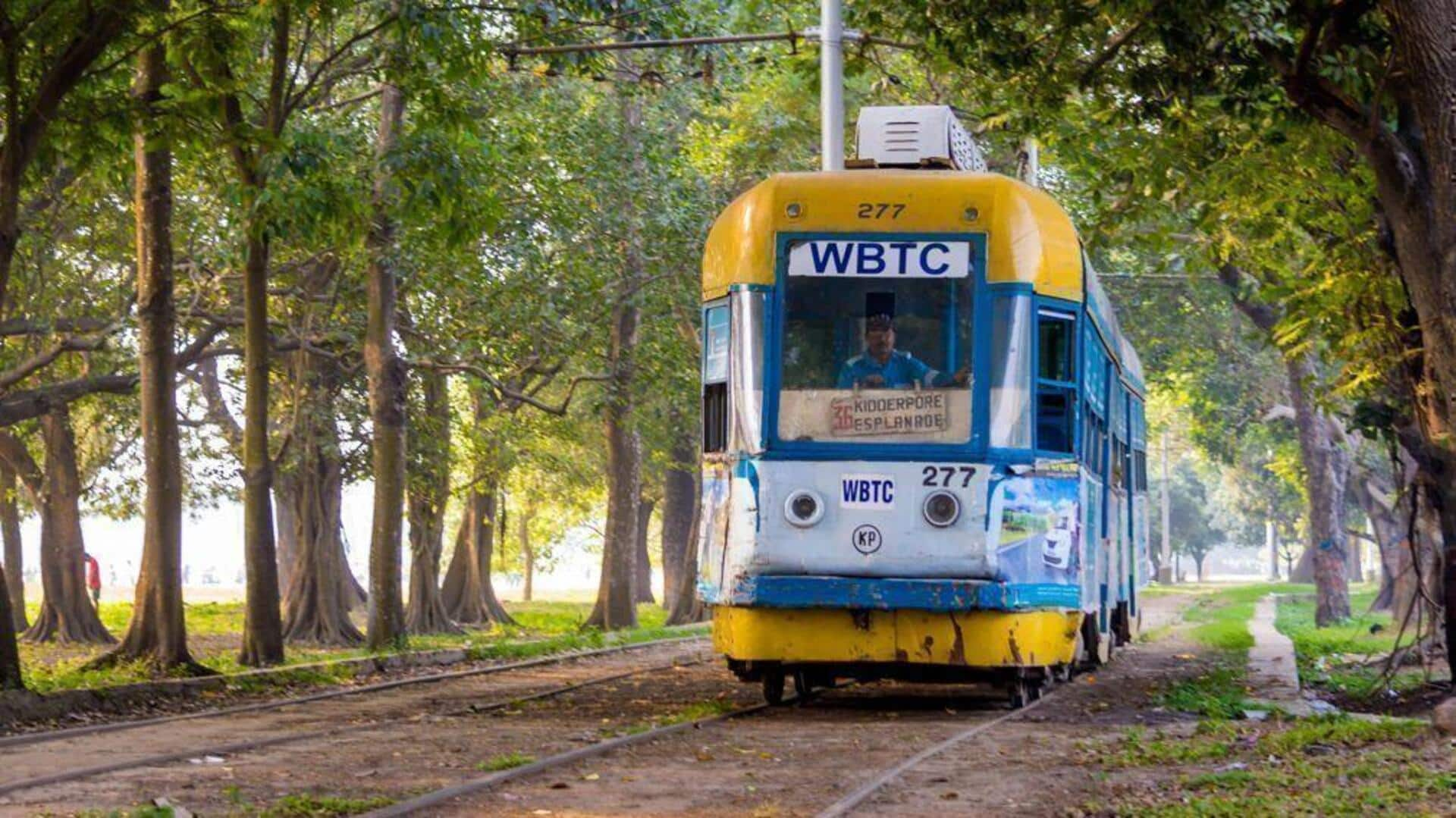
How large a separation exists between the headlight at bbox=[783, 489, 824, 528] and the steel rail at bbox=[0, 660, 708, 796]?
3.39 metres

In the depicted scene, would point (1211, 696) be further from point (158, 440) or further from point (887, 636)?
point (158, 440)

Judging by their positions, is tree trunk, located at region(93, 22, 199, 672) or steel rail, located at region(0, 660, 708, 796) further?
tree trunk, located at region(93, 22, 199, 672)

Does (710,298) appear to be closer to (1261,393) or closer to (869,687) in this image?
(869,687)

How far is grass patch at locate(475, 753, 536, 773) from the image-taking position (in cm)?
1167

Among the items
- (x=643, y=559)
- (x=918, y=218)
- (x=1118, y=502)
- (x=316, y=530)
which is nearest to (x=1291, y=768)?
(x=918, y=218)

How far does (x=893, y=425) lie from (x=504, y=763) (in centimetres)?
431

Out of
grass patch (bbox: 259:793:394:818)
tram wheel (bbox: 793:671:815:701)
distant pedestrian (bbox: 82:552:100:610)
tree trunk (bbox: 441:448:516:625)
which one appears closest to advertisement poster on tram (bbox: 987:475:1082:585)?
tram wheel (bbox: 793:671:815:701)

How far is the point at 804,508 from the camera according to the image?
14.8 meters

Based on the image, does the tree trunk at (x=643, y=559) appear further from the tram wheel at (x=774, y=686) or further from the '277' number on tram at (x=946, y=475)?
the '277' number on tram at (x=946, y=475)

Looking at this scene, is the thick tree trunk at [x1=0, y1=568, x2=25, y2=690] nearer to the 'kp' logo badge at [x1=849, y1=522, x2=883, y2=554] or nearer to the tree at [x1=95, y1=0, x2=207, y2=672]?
the tree at [x1=95, y1=0, x2=207, y2=672]

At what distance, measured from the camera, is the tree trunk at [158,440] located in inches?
797

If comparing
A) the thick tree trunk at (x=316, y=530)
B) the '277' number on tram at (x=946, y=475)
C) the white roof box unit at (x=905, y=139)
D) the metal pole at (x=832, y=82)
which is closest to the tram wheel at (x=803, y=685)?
the '277' number on tram at (x=946, y=475)

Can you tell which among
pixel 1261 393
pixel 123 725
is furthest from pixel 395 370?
pixel 1261 393

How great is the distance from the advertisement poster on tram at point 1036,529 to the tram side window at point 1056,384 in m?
0.31
